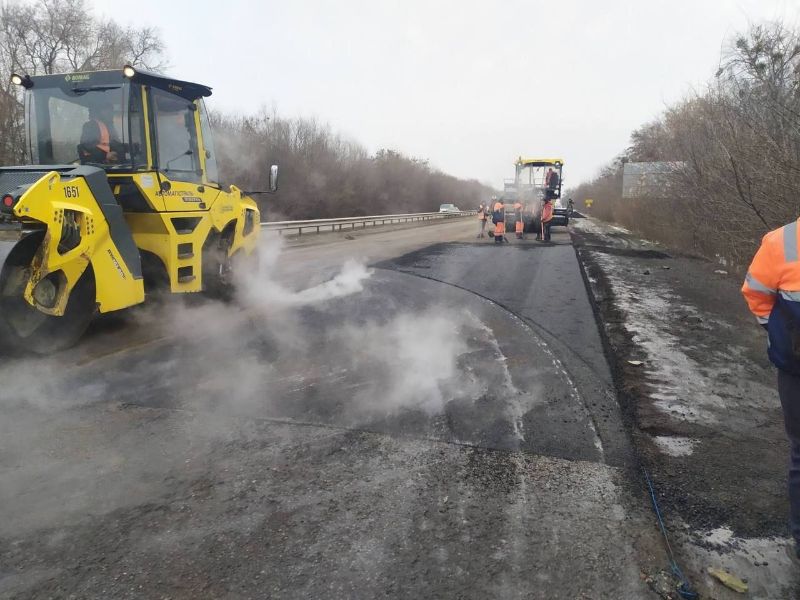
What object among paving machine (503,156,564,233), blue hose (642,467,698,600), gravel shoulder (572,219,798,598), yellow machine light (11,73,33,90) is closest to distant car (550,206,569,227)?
paving machine (503,156,564,233)

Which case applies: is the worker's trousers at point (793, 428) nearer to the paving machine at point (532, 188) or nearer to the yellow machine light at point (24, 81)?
the yellow machine light at point (24, 81)

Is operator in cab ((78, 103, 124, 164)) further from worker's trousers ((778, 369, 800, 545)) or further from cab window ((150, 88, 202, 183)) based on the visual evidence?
worker's trousers ((778, 369, 800, 545))

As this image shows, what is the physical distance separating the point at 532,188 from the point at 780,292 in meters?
22.9

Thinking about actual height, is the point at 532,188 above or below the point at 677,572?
above

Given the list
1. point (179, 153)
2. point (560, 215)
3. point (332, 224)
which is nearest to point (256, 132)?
point (332, 224)

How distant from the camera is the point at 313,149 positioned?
36312 millimetres

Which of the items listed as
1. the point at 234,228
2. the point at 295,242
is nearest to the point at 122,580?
the point at 234,228

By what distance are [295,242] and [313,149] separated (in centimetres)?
1802

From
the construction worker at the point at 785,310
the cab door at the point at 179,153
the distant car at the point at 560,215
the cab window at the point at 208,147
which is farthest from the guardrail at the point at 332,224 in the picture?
the construction worker at the point at 785,310

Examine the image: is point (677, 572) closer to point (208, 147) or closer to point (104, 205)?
point (104, 205)

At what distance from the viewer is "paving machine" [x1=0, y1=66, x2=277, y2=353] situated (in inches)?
201

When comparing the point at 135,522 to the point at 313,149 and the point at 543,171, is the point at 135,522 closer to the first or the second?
the point at 543,171

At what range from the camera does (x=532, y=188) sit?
24.5 m

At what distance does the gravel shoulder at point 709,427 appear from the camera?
8.59 feet
